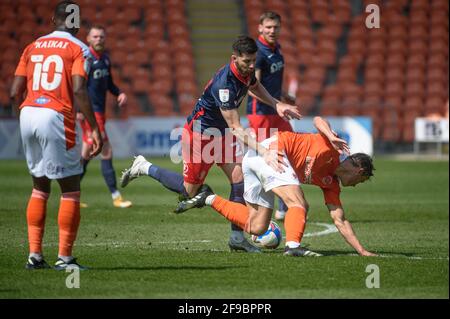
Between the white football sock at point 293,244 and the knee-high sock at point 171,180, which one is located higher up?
the knee-high sock at point 171,180

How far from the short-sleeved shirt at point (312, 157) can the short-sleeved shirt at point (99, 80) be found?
593cm

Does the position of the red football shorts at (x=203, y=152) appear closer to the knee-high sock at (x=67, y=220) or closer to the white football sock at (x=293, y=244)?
the white football sock at (x=293, y=244)

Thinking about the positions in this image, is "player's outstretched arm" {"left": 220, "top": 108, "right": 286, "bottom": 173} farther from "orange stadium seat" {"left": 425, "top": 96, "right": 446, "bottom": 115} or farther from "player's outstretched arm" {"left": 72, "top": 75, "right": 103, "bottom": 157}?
"orange stadium seat" {"left": 425, "top": 96, "right": 446, "bottom": 115}

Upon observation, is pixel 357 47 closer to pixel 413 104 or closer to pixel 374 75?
pixel 374 75

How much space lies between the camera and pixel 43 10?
28.8 metres

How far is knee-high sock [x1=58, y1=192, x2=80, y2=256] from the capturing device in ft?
25.0

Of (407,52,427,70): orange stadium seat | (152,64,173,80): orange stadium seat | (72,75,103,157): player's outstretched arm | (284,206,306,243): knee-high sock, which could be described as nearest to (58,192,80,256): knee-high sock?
(72,75,103,157): player's outstretched arm

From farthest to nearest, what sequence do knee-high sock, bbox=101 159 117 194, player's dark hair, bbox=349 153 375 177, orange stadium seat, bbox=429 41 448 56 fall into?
orange stadium seat, bbox=429 41 448 56, knee-high sock, bbox=101 159 117 194, player's dark hair, bbox=349 153 375 177

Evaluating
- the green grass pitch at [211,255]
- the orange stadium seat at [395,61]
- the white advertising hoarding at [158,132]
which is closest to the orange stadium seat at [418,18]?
the orange stadium seat at [395,61]

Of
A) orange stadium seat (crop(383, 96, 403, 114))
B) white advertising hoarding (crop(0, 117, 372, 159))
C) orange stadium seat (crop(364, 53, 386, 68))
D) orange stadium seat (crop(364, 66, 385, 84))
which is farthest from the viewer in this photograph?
orange stadium seat (crop(364, 53, 386, 68))

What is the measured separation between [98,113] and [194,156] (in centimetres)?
462

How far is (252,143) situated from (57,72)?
79.0 inches

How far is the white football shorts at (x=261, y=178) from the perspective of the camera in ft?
27.9

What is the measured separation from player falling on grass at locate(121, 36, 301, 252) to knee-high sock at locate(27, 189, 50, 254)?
2.01 meters
